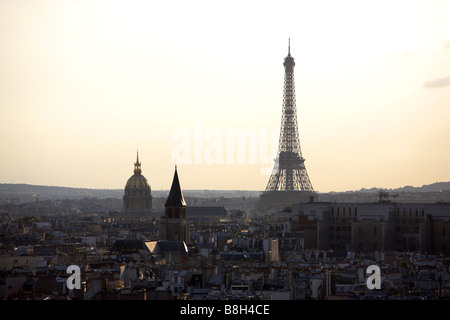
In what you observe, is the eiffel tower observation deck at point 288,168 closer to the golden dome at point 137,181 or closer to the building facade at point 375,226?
the golden dome at point 137,181

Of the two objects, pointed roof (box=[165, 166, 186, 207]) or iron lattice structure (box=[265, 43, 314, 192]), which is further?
iron lattice structure (box=[265, 43, 314, 192])

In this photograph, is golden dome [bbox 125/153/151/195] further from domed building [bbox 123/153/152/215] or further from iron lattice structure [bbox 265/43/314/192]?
iron lattice structure [bbox 265/43/314/192]

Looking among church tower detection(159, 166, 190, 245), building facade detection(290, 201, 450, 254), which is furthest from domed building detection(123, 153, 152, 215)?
church tower detection(159, 166, 190, 245)

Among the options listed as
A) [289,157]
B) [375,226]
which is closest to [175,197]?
[375,226]

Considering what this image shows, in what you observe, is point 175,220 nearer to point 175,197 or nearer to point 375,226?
point 175,197

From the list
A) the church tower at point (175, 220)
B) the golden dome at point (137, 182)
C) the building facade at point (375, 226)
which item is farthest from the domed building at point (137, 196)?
the church tower at point (175, 220)
